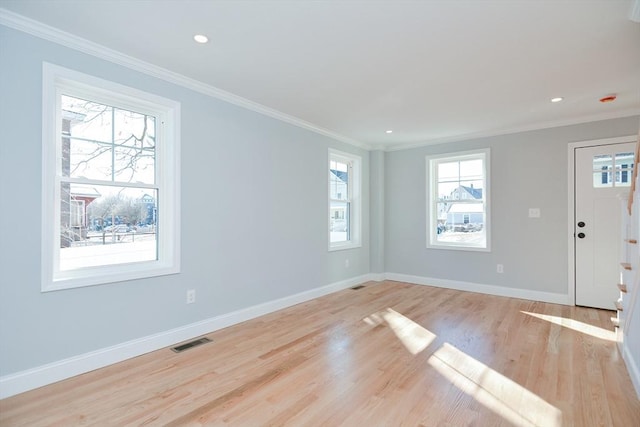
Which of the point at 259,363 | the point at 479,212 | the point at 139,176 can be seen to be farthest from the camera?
the point at 479,212

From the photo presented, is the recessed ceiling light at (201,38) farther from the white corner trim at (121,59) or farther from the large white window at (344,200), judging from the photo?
the large white window at (344,200)

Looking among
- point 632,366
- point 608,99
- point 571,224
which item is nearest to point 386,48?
point 608,99

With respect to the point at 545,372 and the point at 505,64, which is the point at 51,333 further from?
the point at 505,64

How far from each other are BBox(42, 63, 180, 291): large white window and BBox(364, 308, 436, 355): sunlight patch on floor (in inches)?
87.3

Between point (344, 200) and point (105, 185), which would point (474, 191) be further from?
point (105, 185)

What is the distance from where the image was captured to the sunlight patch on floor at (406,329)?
2907 millimetres

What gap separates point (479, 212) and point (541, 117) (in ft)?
5.05

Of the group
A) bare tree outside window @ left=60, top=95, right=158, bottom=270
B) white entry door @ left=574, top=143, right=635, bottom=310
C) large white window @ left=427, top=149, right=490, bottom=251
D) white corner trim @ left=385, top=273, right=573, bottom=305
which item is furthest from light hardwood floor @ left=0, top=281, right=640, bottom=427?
large white window @ left=427, top=149, right=490, bottom=251

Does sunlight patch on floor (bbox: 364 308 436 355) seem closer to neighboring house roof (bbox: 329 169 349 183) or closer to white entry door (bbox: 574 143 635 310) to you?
neighboring house roof (bbox: 329 169 349 183)

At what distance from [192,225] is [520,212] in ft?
14.1

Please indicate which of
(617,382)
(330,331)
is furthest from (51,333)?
(617,382)

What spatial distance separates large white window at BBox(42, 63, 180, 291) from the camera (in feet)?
7.52

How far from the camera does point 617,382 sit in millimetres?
2252

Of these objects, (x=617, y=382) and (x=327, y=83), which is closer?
(x=617, y=382)
